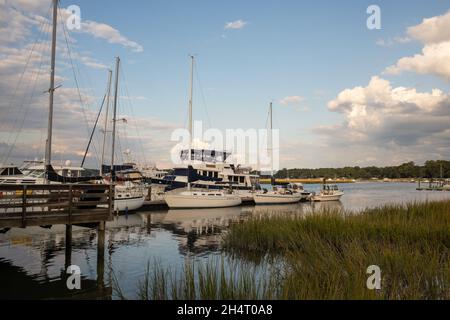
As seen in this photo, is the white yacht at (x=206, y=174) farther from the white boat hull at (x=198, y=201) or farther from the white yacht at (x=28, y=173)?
the white yacht at (x=28, y=173)

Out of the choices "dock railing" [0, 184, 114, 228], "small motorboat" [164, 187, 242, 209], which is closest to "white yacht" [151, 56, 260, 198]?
"small motorboat" [164, 187, 242, 209]

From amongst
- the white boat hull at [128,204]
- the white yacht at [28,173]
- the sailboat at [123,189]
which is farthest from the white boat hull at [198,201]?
the white yacht at [28,173]

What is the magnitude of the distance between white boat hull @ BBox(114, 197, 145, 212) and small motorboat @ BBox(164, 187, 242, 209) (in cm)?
466

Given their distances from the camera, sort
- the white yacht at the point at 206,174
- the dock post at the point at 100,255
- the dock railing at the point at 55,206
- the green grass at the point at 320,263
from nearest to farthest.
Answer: the green grass at the point at 320,263 < the dock post at the point at 100,255 < the dock railing at the point at 55,206 < the white yacht at the point at 206,174

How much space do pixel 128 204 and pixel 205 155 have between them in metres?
19.6

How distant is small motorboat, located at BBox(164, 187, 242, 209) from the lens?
135ft

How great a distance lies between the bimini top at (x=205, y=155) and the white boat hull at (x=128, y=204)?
13.3 metres

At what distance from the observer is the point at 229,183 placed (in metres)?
53.6

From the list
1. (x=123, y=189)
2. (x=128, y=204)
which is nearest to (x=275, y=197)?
(x=123, y=189)

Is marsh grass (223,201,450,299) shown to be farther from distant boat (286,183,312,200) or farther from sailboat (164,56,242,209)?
distant boat (286,183,312,200)

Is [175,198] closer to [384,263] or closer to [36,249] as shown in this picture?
[36,249]

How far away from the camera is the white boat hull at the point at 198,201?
41031 millimetres

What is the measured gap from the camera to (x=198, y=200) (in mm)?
42469
